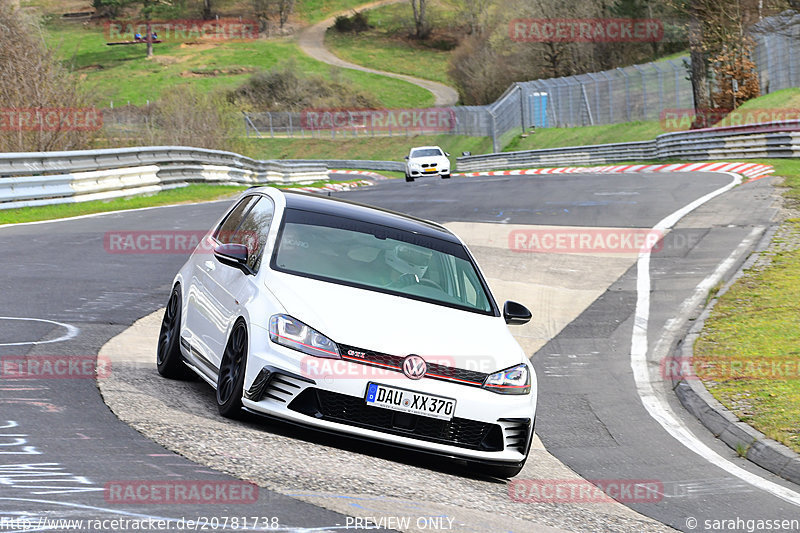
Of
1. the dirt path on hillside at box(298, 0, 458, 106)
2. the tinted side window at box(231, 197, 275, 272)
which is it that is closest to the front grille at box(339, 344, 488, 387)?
the tinted side window at box(231, 197, 275, 272)

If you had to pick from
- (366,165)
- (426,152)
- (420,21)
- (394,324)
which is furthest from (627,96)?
(420,21)

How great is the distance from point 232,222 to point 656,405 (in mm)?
4302

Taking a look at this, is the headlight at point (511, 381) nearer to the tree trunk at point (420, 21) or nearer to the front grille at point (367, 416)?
the front grille at point (367, 416)

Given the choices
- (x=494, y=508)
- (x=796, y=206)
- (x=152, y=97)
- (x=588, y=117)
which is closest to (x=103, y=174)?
(x=796, y=206)

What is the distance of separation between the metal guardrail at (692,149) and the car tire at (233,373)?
97.0ft

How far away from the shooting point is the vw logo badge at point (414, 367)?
21.5 feet

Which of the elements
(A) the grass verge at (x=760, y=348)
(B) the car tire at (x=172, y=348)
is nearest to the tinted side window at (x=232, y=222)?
(B) the car tire at (x=172, y=348)

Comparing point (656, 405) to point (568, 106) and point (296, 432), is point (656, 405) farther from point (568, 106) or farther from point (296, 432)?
point (568, 106)

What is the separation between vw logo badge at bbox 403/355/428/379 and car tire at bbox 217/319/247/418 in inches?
40.3

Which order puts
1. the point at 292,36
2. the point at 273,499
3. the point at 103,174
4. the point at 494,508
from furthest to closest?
the point at 292,36 → the point at 103,174 → the point at 494,508 → the point at 273,499

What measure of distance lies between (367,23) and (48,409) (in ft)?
455

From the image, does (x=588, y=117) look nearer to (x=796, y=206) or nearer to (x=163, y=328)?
(x=796, y=206)

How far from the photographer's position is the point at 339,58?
130 metres

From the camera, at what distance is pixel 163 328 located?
29.0 feet
